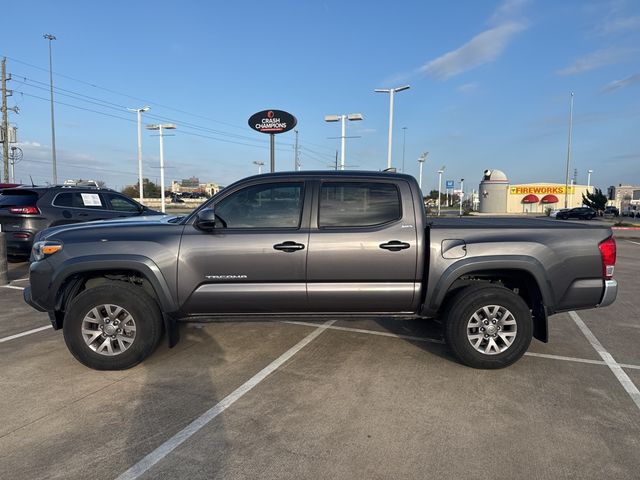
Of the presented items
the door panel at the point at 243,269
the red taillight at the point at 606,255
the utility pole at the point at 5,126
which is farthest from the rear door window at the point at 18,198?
the utility pole at the point at 5,126

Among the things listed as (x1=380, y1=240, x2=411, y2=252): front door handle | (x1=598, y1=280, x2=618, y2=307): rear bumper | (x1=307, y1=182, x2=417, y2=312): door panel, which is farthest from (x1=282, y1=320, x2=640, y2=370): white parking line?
(x1=380, y1=240, x2=411, y2=252): front door handle

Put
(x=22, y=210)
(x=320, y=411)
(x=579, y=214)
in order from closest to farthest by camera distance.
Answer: (x=320, y=411) < (x=22, y=210) < (x=579, y=214)

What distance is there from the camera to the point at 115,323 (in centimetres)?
421

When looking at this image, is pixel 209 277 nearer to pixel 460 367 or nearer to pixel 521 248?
pixel 460 367

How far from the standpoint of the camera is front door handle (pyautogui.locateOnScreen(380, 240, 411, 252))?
13.8 ft

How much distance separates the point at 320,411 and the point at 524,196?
7349 centimetres

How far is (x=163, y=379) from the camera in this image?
405 cm

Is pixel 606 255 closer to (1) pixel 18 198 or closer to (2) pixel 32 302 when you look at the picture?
(2) pixel 32 302

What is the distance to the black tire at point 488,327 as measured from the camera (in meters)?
4.19

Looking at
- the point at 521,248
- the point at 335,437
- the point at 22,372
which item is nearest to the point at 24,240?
the point at 22,372

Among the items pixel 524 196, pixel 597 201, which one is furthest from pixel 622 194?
pixel 597 201

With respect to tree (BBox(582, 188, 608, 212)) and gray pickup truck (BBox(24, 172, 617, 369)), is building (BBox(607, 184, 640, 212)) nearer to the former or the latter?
tree (BBox(582, 188, 608, 212))

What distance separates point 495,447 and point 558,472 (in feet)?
1.28

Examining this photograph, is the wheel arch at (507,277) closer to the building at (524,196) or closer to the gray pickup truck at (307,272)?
the gray pickup truck at (307,272)
